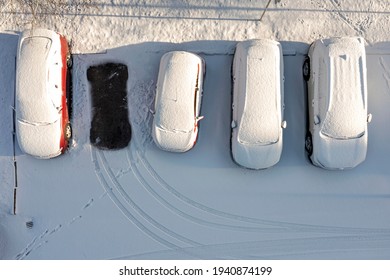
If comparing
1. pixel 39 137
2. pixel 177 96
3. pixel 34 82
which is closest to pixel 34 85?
pixel 34 82

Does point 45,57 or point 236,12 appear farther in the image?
point 236,12

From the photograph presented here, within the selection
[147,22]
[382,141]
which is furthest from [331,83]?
[147,22]

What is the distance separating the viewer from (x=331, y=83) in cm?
858

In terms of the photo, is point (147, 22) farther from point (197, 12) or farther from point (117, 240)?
point (117, 240)

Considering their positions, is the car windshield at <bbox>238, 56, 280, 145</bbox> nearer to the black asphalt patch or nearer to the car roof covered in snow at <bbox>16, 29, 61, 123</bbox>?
the black asphalt patch

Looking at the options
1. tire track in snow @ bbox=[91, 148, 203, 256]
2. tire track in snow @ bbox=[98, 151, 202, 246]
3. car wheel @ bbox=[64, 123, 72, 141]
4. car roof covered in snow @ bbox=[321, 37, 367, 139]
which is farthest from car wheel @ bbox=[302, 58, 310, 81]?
car wheel @ bbox=[64, 123, 72, 141]

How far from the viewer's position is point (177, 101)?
867 cm

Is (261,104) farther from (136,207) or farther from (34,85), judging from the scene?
(34,85)

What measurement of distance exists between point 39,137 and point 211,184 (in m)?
3.58

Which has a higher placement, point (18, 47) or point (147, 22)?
point (147, 22)

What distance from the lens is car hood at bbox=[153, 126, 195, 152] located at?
880 cm

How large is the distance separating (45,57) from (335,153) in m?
5.93

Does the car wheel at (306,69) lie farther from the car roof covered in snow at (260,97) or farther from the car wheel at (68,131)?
the car wheel at (68,131)

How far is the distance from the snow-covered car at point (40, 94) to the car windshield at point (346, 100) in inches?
208
